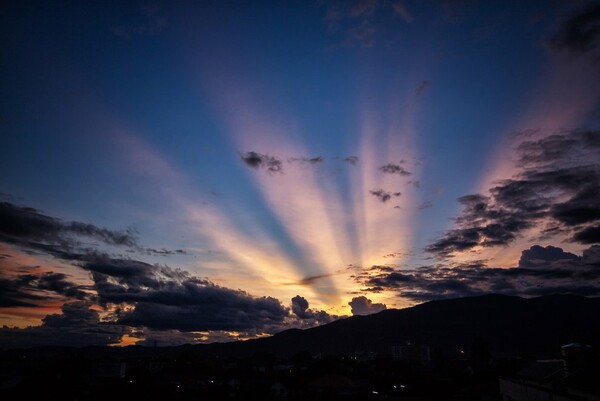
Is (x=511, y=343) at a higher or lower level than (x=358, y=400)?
higher

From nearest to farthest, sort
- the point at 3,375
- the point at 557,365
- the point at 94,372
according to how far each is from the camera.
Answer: the point at 557,365
the point at 3,375
the point at 94,372

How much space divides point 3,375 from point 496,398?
60005 millimetres

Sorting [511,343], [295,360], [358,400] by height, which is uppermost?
[511,343]

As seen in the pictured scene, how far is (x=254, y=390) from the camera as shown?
178ft

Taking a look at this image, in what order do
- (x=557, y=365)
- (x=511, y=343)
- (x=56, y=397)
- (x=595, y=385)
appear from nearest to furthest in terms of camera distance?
1. (x=595, y=385)
2. (x=557, y=365)
3. (x=56, y=397)
4. (x=511, y=343)

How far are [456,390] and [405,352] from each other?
9815 cm

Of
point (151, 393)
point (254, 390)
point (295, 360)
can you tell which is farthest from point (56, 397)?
point (295, 360)

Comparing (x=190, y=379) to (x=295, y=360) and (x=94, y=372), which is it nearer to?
(x=94, y=372)

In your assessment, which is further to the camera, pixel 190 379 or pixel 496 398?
pixel 190 379

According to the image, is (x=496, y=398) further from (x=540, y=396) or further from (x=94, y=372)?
(x=94, y=372)

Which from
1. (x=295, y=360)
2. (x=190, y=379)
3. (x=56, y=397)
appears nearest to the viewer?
(x=56, y=397)

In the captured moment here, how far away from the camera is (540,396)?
59.2 feet

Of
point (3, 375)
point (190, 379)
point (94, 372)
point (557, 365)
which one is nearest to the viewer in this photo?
point (557, 365)

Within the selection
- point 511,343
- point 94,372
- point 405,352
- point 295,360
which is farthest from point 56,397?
point 511,343
